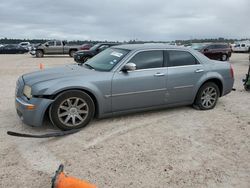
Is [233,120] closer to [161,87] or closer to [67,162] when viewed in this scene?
[161,87]

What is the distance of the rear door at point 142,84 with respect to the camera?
473 centimetres

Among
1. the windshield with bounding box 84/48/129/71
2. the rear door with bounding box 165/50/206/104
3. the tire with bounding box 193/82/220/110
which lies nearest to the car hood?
the windshield with bounding box 84/48/129/71

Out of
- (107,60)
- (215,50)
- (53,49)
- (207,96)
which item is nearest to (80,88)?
(107,60)

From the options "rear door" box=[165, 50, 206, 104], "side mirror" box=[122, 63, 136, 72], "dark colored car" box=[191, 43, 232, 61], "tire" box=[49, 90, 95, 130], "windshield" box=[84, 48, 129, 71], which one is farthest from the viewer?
"dark colored car" box=[191, 43, 232, 61]

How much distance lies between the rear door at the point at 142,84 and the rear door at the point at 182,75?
0.18 metres

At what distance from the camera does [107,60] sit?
5.17 m

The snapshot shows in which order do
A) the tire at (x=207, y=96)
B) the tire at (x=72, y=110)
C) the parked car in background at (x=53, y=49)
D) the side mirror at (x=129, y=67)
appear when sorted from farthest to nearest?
the parked car in background at (x=53, y=49)
the tire at (x=207, y=96)
the side mirror at (x=129, y=67)
the tire at (x=72, y=110)

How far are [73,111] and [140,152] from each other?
143 cm

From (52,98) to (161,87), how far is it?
2156 mm

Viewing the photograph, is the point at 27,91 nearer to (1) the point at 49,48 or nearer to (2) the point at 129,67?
(2) the point at 129,67

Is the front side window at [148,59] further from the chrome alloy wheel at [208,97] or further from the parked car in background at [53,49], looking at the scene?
the parked car in background at [53,49]

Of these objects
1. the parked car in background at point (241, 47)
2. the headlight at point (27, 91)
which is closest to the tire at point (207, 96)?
the headlight at point (27, 91)

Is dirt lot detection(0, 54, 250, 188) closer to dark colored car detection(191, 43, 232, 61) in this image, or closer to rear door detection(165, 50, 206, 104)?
rear door detection(165, 50, 206, 104)

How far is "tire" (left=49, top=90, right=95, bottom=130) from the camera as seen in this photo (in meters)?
4.26
